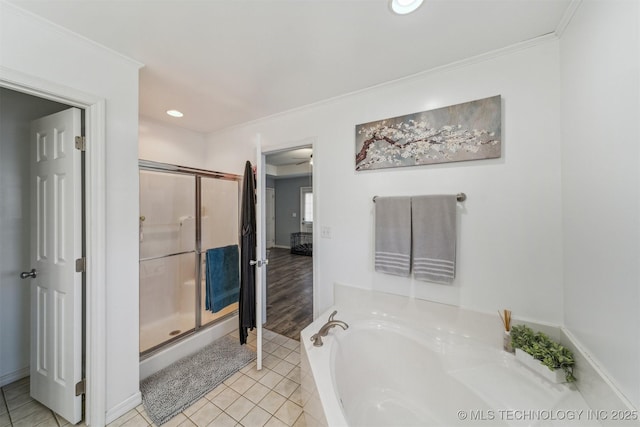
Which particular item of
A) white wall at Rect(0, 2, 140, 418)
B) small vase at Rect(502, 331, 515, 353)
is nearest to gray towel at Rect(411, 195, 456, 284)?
small vase at Rect(502, 331, 515, 353)

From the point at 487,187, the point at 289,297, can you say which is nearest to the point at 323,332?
the point at 487,187

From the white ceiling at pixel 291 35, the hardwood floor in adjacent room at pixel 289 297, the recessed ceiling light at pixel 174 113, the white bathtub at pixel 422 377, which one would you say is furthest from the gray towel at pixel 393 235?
the recessed ceiling light at pixel 174 113

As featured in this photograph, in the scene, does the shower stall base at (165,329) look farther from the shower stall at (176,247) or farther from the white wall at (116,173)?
the white wall at (116,173)

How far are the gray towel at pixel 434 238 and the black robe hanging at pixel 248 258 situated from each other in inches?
56.3

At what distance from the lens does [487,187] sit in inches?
62.2

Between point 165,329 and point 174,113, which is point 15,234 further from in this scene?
point 174,113

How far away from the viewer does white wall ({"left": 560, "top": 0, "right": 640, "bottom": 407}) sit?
2.82 ft

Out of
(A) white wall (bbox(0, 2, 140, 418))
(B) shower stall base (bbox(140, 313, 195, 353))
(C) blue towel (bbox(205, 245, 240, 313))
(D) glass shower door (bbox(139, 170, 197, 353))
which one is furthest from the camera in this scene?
(C) blue towel (bbox(205, 245, 240, 313))

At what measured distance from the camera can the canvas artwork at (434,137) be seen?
1.56 m

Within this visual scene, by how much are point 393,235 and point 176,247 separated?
2202 millimetres

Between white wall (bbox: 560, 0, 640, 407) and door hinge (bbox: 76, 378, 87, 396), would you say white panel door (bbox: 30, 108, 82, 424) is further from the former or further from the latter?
white wall (bbox: 560, 0, 640, 407)

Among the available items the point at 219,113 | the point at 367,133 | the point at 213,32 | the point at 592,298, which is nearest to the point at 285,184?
the point at 219,113

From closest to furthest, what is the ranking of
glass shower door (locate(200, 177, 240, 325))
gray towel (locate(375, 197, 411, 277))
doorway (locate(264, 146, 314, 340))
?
gray towel (locate(375, 197, 411, 277)), glass shower door (locate(200, 177, 240, 325)), doorway (locate(264, 146, 314, 340))

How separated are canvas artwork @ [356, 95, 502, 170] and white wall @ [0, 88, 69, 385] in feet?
9.14
